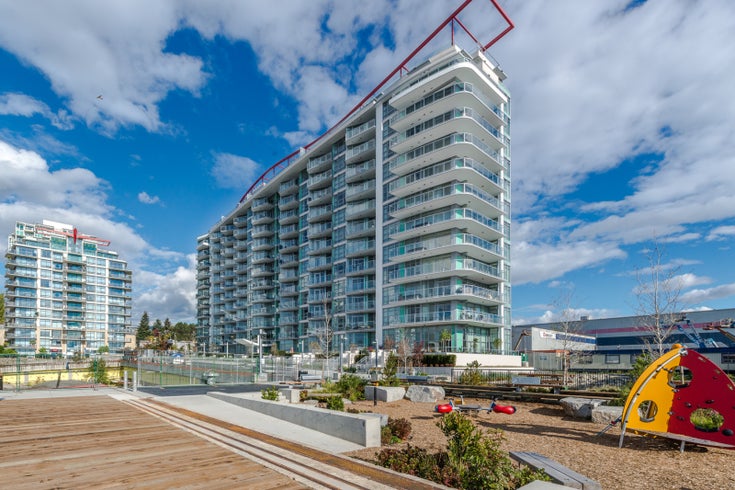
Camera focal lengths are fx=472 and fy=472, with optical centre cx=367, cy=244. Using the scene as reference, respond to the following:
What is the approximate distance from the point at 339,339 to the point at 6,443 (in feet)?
182

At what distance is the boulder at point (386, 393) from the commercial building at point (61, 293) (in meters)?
113

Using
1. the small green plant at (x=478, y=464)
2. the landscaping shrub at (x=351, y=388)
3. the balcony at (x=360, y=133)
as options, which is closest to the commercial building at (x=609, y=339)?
the balcony at (x=360, y=133)

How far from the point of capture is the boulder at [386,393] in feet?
60.6

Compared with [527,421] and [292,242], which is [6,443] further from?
[292,242]

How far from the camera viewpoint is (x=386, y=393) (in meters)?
18.5

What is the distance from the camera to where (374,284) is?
60.9 metres

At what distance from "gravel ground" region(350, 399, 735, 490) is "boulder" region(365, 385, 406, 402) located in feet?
12.6

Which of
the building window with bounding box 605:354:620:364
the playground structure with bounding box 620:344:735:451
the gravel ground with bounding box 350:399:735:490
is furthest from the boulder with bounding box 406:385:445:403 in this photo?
the building window with bounding box 605:354:620:364

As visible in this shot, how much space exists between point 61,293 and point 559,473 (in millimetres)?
140611

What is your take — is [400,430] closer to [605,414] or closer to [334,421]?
[334,421]

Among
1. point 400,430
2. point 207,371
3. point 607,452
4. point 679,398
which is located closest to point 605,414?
point 679,398

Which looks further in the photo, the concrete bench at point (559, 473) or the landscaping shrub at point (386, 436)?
the landscaping shrub at point (386, 436)

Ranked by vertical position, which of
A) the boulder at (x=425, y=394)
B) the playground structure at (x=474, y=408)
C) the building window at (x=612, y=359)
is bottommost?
the building window at (x=612, y=359)

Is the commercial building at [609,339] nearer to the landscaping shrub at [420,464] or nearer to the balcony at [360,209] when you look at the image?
the balcony at [360,209]
